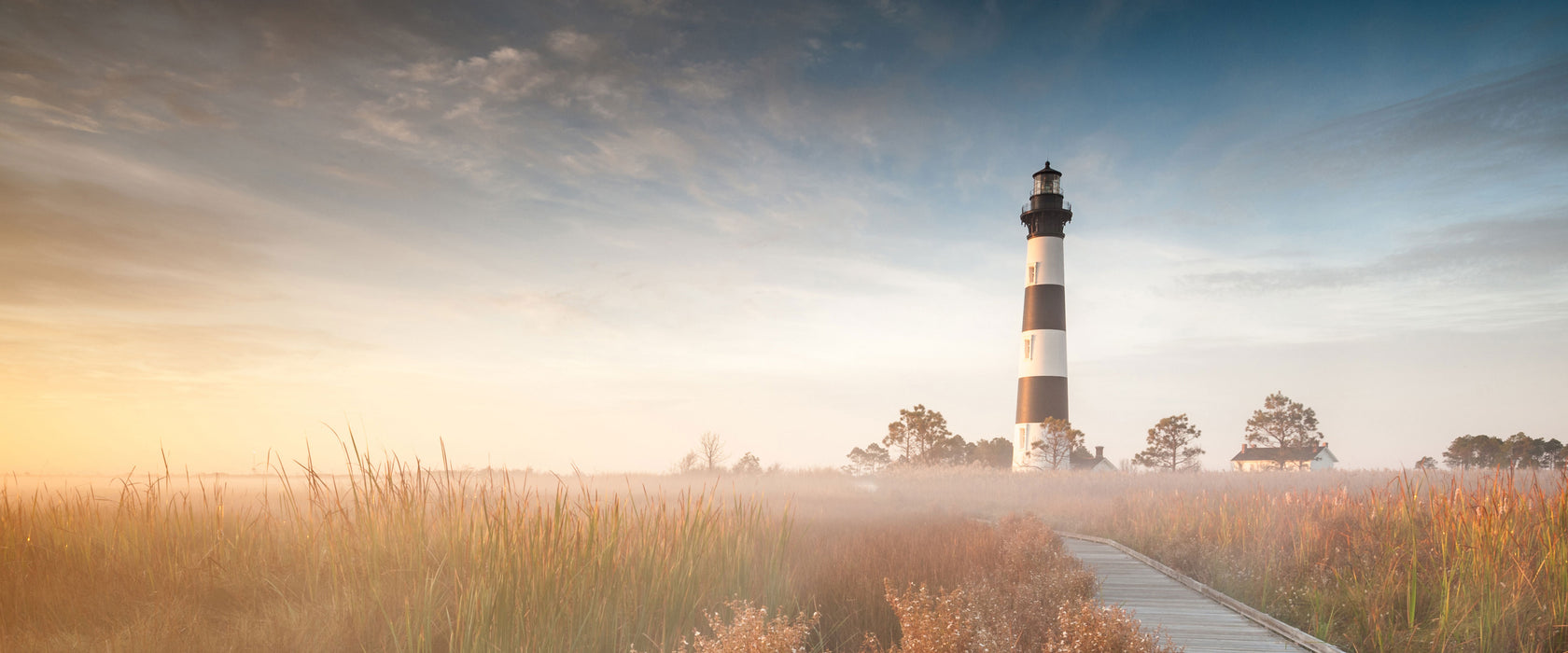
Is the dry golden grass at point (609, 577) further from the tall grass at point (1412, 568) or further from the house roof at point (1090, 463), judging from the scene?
the house roof at point (1090, 463)

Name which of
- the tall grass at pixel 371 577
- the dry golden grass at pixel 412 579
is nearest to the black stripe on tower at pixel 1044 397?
the dry golden grass at pixel 412 579

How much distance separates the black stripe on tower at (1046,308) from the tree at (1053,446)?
3878 mm

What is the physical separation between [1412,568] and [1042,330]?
27.9 metres

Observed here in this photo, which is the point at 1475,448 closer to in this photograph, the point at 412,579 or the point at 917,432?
the point at 917,432

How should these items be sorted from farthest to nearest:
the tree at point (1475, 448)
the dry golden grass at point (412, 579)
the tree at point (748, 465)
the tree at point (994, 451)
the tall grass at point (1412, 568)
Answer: the tree at point (994, 451) → the tree at point (1475, 448) → the tree at point (748, 465) → the tall grass at point (1412, 568) → the dry golden grass at point (412, 579)

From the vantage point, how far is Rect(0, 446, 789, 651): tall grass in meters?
4.90

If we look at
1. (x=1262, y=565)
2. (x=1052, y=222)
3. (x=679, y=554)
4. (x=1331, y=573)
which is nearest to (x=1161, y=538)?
(x=1262, y=565)

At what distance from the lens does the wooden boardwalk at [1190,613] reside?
6.36 metres

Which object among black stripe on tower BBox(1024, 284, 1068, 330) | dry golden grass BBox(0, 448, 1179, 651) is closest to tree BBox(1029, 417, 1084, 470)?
black stripe on tower BBox(1024, 284, 1068, 330)

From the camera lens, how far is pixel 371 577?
5.29m

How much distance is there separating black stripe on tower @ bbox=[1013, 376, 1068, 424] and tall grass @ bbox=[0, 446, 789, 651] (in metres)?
28.8

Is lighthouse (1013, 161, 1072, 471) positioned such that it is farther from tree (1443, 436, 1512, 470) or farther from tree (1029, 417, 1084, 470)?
tree (1443, 436, 1512, 470)

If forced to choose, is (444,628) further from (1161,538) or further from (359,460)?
(1161,538)

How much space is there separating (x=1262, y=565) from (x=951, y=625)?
6.80m
